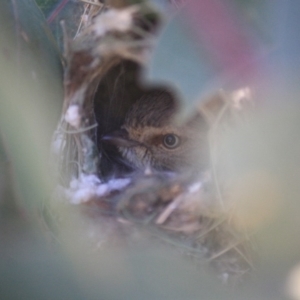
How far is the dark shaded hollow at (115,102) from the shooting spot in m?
1.27

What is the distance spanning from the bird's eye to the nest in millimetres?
333

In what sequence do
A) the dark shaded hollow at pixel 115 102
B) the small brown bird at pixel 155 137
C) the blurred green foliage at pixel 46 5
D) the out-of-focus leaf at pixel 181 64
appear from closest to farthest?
the out-of-focus leaf at pixel 181 64 → the blurred green foliage at pixel 46 5 → the dark shaded hollow at pixel 115 102 → the small brown bird at pixel 155 137

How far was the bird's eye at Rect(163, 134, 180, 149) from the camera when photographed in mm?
1542

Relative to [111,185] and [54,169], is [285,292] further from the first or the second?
[54,169]

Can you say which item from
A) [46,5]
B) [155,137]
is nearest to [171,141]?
[155,137]

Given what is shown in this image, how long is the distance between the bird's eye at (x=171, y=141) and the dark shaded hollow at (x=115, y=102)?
140mm

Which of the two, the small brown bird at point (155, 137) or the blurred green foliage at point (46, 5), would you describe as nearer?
the blurred green foliage at point (46, 5)

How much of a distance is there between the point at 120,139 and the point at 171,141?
158mm

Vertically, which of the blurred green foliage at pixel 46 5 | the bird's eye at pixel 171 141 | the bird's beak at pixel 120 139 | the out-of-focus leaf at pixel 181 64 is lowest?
the bird's beak at pixel 120 139

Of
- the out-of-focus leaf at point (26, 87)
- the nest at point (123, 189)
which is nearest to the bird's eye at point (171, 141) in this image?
the nest at point (123, 189)

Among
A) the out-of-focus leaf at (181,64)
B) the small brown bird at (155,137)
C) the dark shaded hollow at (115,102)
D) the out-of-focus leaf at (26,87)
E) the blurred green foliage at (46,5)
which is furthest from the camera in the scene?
the small brown bird at (155,137)

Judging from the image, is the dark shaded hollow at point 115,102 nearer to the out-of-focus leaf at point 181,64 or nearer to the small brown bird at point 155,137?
the small brown bird at point 155,137

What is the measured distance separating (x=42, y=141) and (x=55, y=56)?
6.5 inches

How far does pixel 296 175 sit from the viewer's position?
805 millimetres
